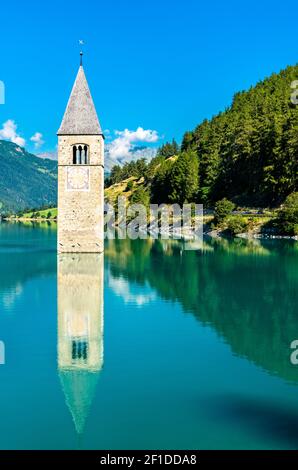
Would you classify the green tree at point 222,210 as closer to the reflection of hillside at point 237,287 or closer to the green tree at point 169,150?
the reflection of hillside at point 237,287

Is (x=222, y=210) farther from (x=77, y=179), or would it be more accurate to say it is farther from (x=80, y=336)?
(x=80, y=336)

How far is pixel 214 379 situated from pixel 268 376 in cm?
144

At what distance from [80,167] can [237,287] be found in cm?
1867

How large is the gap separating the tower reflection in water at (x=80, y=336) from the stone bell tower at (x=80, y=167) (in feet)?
27.8

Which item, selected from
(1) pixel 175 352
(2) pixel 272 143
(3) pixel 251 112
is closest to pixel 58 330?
(1) pixel 175 352

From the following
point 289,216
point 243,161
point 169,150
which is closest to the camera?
point 289,216

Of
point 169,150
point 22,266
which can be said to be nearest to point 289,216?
point 22,266

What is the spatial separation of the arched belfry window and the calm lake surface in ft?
41.8

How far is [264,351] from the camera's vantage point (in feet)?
51.0

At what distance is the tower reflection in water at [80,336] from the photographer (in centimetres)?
1180

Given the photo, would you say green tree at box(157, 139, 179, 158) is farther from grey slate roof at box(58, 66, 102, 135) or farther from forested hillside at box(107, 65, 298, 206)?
grey slate roof at box(58, 66, 102, 135)

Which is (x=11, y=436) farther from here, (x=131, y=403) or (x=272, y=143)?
(x=272, y=143)

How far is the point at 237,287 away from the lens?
26.8m
